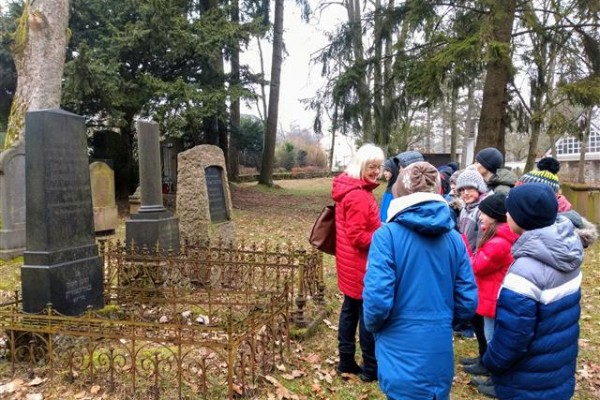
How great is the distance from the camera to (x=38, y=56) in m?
9.42

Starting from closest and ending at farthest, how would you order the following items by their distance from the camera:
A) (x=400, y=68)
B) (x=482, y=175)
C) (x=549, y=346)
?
(x=549, y=346) < (x=482, y=175) < (x=400, y=68)

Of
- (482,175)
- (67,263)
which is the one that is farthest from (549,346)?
(67,263)

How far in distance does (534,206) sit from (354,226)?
1387 mm

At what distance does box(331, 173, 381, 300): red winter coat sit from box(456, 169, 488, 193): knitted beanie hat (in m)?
1.15

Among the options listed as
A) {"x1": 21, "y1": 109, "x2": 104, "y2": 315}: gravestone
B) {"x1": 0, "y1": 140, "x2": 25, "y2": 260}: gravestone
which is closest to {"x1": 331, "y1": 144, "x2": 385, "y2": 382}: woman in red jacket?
{"x1": 21, "y1": 109, "x2": 104, "y2": 315}: gravestone

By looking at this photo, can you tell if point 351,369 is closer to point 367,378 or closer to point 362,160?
point 367,378

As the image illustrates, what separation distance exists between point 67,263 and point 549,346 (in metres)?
3.93

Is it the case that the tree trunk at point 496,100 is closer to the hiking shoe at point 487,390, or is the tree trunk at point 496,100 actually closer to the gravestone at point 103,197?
the hiking shoe at point 487,390

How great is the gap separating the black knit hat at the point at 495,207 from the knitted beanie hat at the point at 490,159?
122 centimetres

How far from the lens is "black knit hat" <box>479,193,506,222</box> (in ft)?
12.0

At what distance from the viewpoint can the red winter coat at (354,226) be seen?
3.67 metres

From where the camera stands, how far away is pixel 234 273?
6.45 meters

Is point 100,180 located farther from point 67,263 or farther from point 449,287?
point 449,287

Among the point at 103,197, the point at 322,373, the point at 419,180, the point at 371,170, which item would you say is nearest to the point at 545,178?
the point at 371,170
